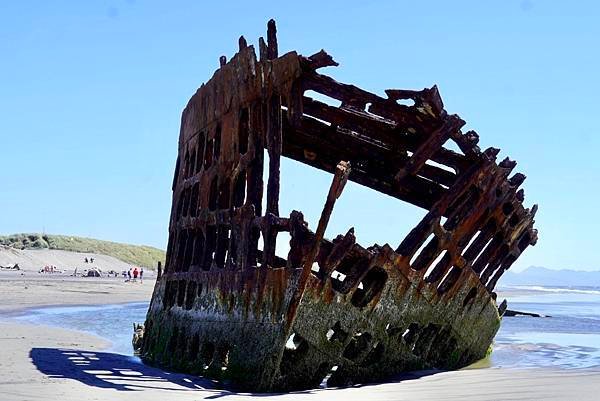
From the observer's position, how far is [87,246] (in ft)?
249

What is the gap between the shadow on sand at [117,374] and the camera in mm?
7328

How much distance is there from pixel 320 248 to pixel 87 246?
7141cm

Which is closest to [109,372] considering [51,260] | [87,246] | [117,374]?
[117,374]

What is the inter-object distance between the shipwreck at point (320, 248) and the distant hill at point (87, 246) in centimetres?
5787

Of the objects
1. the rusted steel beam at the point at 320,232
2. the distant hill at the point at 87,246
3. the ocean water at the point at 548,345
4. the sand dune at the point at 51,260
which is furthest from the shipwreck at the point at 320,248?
the distant hill at the point at 87,246

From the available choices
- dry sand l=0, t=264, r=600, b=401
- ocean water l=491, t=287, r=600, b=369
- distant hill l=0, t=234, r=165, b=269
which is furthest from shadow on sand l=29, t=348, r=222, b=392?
distant hill l=0, t=234, r=165, b=269

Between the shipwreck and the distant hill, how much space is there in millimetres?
57871

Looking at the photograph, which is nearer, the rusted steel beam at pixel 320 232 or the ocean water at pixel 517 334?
the rusted steel beam at pixel 320 232

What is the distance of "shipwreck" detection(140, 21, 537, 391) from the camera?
24.3ft

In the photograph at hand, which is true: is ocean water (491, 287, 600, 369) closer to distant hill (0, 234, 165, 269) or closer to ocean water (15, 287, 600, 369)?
ocean water (15, 287, 600, 369)

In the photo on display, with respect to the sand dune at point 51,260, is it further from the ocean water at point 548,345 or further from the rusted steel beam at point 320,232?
the rusted steel beam at point 320,232

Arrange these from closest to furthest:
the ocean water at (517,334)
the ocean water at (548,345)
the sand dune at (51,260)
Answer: the ocean water at (548,345), the ocean water at (517,334), the sand dune at (51,260)

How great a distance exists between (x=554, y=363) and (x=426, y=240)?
3654mm

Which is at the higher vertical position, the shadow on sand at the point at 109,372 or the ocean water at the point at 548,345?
the ocean water at the point at 548,345
